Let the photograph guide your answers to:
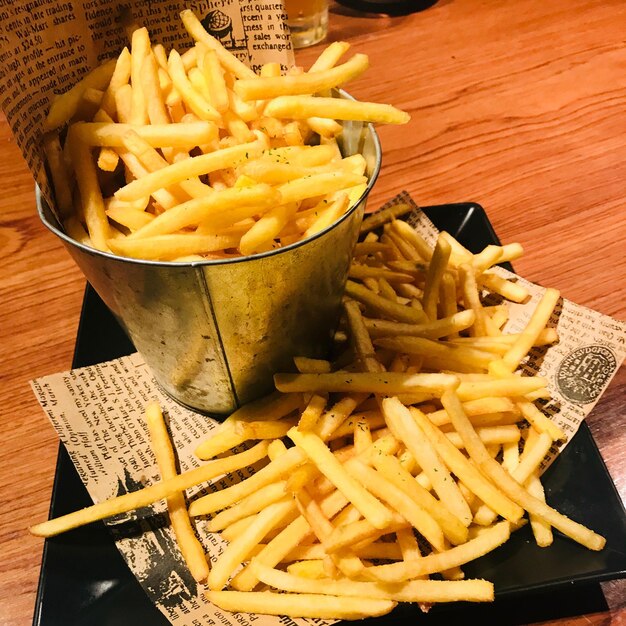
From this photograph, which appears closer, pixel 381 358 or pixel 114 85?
pixel 114 85

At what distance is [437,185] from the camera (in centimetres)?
166

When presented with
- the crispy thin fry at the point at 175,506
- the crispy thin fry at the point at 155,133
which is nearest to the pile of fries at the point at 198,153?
the crispy thin fry at the point at 155,133

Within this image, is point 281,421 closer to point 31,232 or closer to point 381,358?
point 381,358

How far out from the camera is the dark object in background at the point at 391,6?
7.90 ft

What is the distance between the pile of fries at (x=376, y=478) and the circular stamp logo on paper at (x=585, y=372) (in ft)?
0.27

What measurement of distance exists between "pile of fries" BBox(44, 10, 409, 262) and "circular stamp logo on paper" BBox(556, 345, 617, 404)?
1.81ft

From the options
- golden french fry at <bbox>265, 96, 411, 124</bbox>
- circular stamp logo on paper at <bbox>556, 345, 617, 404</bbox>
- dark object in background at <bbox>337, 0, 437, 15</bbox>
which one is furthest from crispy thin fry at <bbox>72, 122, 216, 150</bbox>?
dark object in background at <bbox>337, 0, 437, 15</bbox>

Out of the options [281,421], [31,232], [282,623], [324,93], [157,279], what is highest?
[324,93]

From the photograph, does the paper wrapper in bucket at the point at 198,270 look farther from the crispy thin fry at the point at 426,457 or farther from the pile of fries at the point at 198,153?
the crispy thin fry at the point at 426,457

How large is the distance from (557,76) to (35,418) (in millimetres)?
1926

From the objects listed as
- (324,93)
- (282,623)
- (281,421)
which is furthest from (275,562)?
(324,93)

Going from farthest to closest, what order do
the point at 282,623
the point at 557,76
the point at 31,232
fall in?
the point at 557,76
the point at 31,232
the point at 282,623

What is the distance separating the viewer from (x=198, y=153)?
100 cm

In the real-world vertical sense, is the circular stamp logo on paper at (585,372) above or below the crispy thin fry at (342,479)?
below
